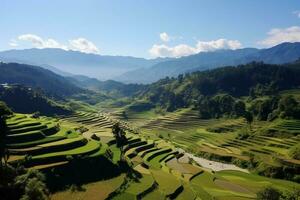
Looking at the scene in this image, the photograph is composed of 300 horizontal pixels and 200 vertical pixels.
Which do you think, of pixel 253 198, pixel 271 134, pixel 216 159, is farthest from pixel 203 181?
pixel 271 134

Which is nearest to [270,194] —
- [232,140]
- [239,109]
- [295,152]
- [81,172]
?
[81,172]

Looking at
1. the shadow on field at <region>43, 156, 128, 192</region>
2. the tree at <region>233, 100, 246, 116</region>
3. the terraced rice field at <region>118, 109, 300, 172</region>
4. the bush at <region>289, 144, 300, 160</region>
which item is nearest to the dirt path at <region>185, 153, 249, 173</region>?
the terraced rice field at <region>118, 109, 300, 172</region>

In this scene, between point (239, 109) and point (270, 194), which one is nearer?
point (270, 194)

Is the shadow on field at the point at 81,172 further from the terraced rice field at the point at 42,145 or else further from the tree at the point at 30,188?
the tree at the point at 30,188

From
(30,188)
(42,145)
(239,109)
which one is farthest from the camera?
(239,109)

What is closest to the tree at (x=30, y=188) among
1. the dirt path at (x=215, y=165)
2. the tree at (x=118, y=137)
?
the tree at (x=118, y=137)

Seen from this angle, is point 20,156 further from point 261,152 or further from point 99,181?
point 261,152

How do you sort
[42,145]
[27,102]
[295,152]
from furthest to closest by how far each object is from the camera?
1. [27,102]
2. [295,152]
3. [42,145]

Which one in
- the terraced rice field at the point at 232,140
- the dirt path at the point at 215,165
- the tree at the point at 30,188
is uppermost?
the tree at the point at 30,188

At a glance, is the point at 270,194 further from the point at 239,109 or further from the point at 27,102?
the point at 27,102

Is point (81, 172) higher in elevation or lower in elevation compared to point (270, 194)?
higher

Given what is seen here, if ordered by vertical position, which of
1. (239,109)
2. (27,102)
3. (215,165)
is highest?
(27,102)

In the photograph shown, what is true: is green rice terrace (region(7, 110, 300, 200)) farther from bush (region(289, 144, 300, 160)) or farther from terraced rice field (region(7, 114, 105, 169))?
bush (region(289, 144, 300, 160))
